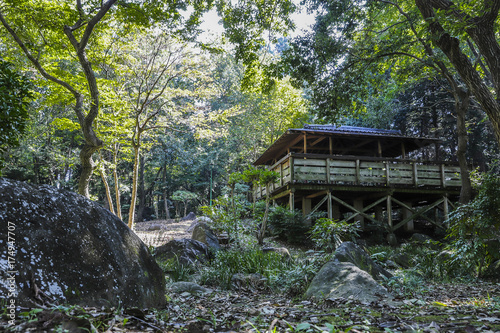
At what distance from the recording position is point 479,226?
204 inches

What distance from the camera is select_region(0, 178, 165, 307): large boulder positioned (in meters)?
2.00

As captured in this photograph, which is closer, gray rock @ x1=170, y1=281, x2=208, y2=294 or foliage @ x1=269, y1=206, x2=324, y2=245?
gray rock @ x1=170, y1=281, x2=208, y2=294

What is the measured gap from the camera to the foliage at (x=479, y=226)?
5137 millimetres

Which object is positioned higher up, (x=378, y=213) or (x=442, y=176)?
(x=442, y=176)

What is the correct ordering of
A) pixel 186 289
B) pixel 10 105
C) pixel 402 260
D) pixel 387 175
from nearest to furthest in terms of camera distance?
1. pixel 10 105
2. pixel 186 289
3. pixel 402 260
4. pixel 387 175

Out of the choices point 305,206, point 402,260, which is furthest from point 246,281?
point 305,206

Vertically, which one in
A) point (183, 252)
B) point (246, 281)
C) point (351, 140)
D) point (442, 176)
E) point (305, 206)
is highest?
point (351, 140)

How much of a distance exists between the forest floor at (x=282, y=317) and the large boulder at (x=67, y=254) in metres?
0.18

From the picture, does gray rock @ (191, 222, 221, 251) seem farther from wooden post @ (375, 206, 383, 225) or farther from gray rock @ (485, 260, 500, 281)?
wooden post @ (375, 206, 383, 225)

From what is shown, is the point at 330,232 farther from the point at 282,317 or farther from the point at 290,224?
the point at 290,224

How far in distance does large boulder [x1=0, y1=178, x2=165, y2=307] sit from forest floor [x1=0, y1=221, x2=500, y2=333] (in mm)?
185

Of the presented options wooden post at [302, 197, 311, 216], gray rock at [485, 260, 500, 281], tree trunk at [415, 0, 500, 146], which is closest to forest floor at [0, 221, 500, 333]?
gray rock at [485, 260, 500, 281]

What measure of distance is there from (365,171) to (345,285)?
11072 millimetres

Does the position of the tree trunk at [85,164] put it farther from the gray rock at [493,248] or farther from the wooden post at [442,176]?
the wooden post at [442,176]
